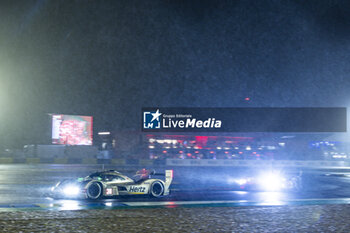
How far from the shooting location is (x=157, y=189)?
38.7 ft

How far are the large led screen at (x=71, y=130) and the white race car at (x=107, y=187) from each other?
112 ft

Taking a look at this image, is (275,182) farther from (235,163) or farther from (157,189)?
(235,163)

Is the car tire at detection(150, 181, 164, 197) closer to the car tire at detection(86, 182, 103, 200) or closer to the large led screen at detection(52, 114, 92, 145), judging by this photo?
the car tire at detection(86, 182, 103, 200)

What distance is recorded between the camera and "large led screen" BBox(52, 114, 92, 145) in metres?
43.8

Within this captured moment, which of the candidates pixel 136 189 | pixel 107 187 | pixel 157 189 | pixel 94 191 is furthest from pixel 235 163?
pixel 94 191

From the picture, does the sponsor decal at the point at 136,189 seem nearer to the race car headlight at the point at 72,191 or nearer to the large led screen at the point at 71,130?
the race car headlight at the point at 72,191

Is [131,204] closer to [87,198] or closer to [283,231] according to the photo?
[87,198]

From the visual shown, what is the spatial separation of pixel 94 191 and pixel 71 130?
1401 inches

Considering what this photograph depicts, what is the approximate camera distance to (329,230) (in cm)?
673

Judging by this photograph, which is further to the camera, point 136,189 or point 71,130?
point 71,130

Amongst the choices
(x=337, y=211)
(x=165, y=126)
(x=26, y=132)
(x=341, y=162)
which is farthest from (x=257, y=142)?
(x=26, y=132)

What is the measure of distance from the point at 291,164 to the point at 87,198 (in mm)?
27368

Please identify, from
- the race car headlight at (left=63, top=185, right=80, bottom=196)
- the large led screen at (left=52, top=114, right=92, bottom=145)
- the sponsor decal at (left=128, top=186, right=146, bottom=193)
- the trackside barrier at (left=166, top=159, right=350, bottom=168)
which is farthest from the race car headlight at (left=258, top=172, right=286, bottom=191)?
the large led screen at (left=52, top=114, right=92, bottom=145)

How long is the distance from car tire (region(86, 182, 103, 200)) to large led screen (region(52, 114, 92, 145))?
113ft
